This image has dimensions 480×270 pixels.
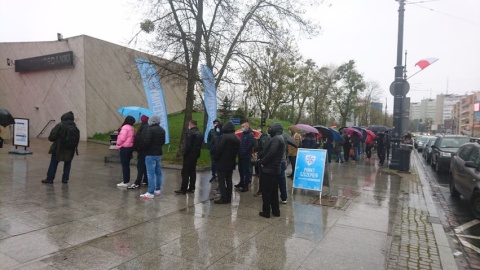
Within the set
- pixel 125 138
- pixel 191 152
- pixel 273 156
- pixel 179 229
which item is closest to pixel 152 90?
pixel 125 138

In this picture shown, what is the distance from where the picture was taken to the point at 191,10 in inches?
521

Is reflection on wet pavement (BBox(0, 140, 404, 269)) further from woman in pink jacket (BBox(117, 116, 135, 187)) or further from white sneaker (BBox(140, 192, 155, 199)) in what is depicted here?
woman in pink jacket (BBox(117, 116, 135, 187))

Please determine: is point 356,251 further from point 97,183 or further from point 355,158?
point 355,158

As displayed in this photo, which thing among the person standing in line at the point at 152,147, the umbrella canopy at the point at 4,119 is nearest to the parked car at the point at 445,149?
the person standing in line at the point at 152,147

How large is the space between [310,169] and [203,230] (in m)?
4.00

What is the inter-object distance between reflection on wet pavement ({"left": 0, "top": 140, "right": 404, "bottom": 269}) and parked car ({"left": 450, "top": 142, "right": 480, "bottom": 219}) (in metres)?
1.26

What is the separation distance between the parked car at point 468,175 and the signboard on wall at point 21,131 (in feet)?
48.6

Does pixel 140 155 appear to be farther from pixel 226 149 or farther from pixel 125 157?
pixel 226 149

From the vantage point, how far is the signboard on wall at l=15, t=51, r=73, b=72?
73.6 ft

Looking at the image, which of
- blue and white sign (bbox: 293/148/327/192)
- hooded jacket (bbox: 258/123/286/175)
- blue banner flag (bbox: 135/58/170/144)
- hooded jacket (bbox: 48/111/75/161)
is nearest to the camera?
hooded jacket (bbox: 258/123/286/175)

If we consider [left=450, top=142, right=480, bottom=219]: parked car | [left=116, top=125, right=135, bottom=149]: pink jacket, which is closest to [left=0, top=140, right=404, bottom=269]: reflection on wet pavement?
[left=116, top=125, right=135, bottom=149]: pink jacket

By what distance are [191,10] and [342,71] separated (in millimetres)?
29442

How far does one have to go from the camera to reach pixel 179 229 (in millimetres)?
5195

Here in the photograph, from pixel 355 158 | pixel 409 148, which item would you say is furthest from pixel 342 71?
pixel 409 148
